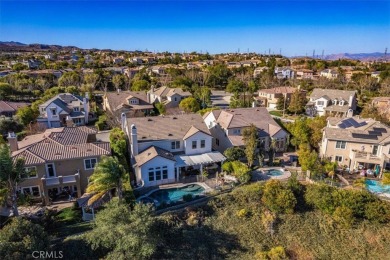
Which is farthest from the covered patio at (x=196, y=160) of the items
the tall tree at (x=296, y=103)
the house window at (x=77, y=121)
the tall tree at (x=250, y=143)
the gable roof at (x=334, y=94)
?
the gable roof at (x=334, y=94)

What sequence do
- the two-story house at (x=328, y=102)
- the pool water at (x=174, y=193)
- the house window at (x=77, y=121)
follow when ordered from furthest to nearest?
1. the two-story house at (x=328, y=102)
2. the house window at (x=77, y=121)
3. the pool water at (x=174, y=193)

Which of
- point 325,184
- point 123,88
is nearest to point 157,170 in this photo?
point 325,184

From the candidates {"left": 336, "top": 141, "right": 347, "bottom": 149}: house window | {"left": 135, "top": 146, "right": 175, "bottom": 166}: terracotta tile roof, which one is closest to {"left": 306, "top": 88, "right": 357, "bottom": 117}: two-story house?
{"left": 336, "top": 141, "right": 347, "bottom": 149}: house window

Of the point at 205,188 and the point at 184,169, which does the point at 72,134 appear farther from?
the point at 205,188

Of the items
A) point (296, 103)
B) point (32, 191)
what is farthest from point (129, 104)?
point (296, 103)

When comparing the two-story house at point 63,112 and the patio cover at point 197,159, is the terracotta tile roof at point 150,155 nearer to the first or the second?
the patio cover at point 197,159

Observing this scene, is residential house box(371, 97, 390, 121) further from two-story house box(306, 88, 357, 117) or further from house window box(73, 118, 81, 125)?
house window box(73, 118, 81, 125)

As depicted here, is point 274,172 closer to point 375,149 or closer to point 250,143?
point 250,143
